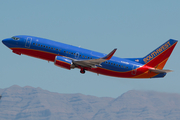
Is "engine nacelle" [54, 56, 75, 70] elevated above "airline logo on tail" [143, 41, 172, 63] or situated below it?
below

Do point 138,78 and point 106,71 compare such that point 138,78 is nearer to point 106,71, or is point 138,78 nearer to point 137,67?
point 137,67

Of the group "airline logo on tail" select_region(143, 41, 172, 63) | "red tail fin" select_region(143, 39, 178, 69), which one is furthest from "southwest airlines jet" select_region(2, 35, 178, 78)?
"airline logo on tail" select_region(143, 41, 172, 63)

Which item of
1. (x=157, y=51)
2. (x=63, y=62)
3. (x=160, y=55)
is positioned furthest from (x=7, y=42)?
(x=160, y=55)

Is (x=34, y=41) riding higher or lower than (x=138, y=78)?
higher

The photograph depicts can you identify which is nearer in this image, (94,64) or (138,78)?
(94,64)

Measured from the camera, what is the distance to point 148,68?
7438cm

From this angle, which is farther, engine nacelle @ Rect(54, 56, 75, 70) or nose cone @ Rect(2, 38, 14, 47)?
nose cone @ Rect(2, 38, 14, 47)

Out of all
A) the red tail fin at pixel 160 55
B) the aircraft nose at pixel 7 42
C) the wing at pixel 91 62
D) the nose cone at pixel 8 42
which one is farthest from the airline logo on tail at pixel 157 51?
the aircraft nose at pixel 7 42

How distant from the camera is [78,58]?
69.5m

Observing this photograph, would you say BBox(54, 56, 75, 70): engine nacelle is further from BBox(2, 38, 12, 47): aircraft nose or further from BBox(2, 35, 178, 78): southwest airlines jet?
BBox(2, 38, 12, 47): aircraft nose

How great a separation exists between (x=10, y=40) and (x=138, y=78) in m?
29.9

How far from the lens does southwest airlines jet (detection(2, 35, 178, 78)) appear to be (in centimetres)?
6838

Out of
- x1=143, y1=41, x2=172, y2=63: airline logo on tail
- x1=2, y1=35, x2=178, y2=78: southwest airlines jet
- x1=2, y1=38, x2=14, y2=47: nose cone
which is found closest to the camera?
x1=2, y1=35, x2=178, y2=78: southwest airlines jet

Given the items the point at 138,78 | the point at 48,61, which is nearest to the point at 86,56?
the point at 48,61
